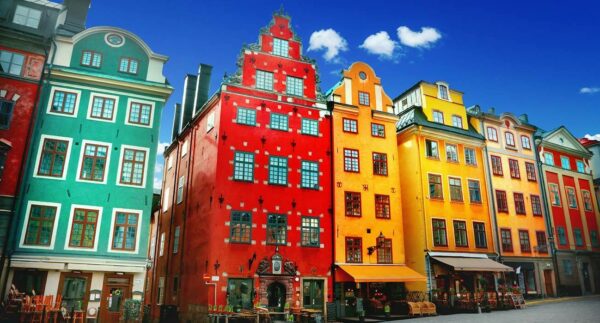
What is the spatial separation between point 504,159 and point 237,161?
75.3 ft

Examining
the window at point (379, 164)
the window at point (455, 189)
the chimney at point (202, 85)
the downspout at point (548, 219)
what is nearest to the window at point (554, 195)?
the downspout at point (548, 219)

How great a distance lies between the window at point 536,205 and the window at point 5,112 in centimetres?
3714

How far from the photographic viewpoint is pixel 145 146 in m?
23.6

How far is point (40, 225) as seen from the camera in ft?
67.9

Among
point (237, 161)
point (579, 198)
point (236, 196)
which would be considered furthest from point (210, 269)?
point (579, 198)

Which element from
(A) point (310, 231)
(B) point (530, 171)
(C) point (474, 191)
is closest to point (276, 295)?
(A) point (310, 231)

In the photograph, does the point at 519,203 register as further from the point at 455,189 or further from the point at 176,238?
the point at 176,238

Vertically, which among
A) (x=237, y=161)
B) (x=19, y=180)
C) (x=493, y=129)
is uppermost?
(x=493, y=129)

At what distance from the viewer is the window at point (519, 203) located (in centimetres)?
3438

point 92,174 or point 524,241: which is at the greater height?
point 92,174

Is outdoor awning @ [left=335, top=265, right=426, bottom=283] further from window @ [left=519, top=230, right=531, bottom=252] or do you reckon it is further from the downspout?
the downspout

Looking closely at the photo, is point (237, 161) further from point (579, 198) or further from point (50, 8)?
point (579, 198)

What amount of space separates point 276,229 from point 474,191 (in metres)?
16.9

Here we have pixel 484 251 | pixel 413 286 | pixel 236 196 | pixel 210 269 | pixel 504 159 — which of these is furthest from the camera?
pixel 504 159
